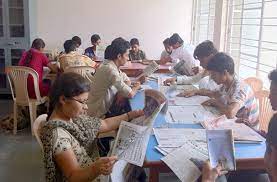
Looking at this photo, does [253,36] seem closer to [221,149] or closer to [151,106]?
[151,106]


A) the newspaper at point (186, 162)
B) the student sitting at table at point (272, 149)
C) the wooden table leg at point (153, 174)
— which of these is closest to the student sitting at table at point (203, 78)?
the newspaper at point (186, 162)

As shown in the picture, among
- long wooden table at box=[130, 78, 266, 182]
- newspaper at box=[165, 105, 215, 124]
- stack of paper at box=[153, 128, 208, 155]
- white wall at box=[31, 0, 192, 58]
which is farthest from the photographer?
white wall at box=[31, 0, 192, 58]

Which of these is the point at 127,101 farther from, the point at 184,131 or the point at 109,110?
the point at 184,131

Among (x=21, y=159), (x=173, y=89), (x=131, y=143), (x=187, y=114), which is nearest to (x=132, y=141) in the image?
(x=131, y=143)

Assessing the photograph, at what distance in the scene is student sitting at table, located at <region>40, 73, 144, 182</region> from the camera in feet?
4.36

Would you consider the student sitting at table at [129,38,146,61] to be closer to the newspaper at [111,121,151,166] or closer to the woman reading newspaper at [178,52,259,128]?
the woman reading newspaper at [178,52,259,128]

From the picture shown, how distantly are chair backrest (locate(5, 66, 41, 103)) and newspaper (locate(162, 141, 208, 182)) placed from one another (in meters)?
2.82

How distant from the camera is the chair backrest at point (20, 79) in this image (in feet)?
12.9

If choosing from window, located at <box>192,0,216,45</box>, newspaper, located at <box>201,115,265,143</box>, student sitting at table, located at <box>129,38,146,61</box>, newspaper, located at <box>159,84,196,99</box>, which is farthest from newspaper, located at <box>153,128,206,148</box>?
student sitting at table, located at <box>129,38,146,61</box>

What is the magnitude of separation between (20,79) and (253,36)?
264 cm

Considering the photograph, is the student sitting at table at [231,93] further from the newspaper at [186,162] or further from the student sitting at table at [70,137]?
the student sitting at table at [70,137]

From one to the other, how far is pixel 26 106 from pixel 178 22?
11.7 feet

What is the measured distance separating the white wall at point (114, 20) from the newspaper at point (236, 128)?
15.6ft

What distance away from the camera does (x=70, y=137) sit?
1.44m
